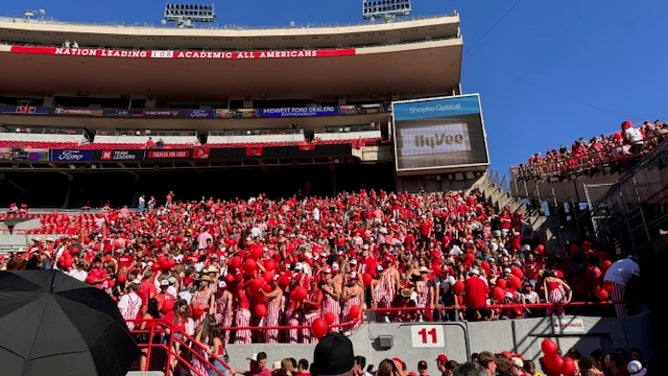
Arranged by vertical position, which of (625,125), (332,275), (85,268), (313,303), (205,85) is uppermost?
(205,85)

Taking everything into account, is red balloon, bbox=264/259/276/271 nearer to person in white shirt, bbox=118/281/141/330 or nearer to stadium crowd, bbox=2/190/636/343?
stadium crowd, bbox=2/190/636/343

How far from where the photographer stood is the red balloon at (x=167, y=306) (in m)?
7.66

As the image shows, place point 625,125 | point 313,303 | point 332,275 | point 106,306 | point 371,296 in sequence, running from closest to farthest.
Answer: point 106,306
point 313,303
point 332,275
point 371,296
point 625,125

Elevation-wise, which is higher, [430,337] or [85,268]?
[85,268]

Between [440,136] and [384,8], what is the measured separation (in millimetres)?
25442

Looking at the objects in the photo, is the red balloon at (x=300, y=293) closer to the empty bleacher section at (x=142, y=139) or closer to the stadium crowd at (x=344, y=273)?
the stadium crowd at (x=344, y=273)

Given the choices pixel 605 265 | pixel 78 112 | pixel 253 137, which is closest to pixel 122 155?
pixel 78 112

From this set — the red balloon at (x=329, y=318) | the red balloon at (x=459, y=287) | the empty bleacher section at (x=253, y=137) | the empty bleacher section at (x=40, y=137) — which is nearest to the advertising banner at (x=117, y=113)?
the empty bleacher section at (x=40, y=137)

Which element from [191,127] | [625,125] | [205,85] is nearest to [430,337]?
[625,125]

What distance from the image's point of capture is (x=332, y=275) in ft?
27.7

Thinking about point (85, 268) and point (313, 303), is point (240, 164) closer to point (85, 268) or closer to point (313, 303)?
point (85, 268)

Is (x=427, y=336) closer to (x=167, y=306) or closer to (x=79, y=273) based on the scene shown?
(x=167, y=306)

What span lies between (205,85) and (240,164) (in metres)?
11.3

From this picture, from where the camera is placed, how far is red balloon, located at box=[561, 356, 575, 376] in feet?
19.5
